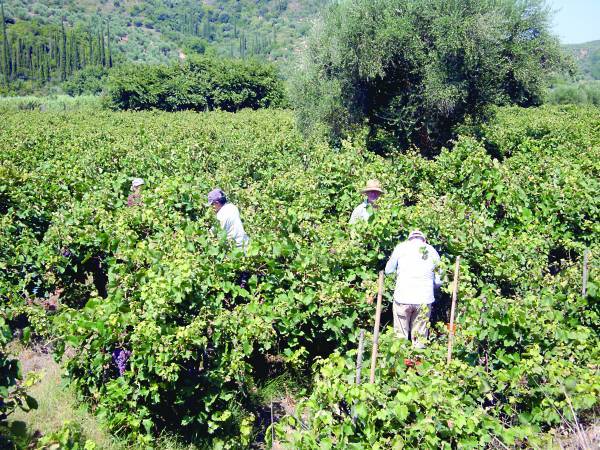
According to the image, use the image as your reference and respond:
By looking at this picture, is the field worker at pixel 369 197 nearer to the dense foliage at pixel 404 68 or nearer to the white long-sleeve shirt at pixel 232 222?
the white long-sleeve shirt at pixel 232 222

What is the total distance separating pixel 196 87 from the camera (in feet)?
151

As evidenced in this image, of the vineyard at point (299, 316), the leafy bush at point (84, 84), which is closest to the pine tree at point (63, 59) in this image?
the leafy bush at point (84, 84)

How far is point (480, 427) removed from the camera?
360 centimetres

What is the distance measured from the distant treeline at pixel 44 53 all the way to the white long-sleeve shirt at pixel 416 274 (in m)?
85.5

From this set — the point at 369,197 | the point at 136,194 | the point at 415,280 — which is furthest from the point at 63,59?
the point at 415,280

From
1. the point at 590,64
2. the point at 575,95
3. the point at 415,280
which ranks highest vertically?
the point at 590,64

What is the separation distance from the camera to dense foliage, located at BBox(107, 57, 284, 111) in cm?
4509

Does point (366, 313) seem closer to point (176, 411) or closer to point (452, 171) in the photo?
point (176, 411)

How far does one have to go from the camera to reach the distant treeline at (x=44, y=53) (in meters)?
81.4

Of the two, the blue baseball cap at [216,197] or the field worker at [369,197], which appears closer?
the blue baseball cap at [216,197]

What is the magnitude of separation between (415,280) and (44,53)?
95.2 meters

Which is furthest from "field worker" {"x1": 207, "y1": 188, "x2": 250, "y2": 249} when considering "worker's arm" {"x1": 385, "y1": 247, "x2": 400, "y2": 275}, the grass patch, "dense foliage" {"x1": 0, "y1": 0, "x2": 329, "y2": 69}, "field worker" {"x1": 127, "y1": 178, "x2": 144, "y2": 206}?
"dense foliage" {"x1": 0, "y1": 0, "x2": 329, "y2": 69}

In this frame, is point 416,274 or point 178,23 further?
point 178,23

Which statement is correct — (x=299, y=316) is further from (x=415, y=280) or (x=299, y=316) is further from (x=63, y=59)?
(x=63, y=59)
